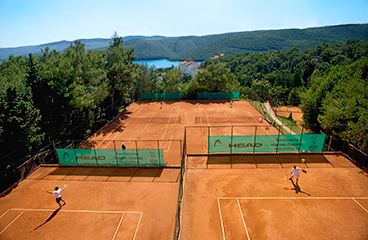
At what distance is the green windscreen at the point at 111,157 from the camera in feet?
56.7

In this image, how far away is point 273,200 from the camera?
12.9 m

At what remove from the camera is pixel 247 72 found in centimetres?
11562

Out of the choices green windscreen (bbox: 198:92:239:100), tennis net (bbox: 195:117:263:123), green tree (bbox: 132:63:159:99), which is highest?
green tree (bbox: 132:63:159:99)

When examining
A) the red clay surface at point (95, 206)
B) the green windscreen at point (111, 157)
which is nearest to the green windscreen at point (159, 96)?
the green windscreen at point (111, 157)

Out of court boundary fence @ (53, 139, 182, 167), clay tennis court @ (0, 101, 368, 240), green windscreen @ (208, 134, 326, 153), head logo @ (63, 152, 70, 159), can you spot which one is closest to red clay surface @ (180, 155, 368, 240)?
clay tennis court @ (0, 101, 368, 240)

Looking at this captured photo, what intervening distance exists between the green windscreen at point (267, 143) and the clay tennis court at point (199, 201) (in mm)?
778

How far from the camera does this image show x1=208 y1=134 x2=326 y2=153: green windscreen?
1833cm

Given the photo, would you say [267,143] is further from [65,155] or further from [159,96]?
[159,96]

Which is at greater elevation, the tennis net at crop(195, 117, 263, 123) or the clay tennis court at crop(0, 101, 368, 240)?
the clay tennis court at crop(0, 101, 368, 240)

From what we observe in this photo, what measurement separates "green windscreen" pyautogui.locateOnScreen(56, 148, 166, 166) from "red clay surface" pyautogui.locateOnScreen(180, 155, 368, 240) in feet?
10.9

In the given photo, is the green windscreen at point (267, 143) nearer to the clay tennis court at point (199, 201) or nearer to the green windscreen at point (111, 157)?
the clay tennis court at point (199, 201)

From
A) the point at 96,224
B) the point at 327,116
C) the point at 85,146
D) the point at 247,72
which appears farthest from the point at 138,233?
the point at 247,72

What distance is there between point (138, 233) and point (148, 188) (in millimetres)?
3931

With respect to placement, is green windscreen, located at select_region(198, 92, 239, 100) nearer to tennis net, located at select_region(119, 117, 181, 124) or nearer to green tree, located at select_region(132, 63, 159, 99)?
green tree, located at select_region(132, 63, 159, 99)
